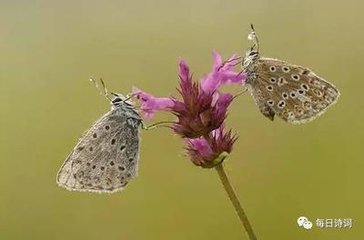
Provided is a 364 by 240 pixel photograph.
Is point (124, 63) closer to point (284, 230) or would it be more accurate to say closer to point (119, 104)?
point (284, 230)

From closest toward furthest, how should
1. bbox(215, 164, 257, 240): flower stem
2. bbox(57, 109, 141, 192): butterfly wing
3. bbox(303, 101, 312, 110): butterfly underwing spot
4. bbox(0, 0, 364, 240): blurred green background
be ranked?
bbox(215, 164, 257, 240): flower stem → bbox(303, 101, 312, 110): butterfly underwing spot → bbox(57, 109, 141, 192): butterfly wing → bbox(0, 0, 364, 240): blurred green background

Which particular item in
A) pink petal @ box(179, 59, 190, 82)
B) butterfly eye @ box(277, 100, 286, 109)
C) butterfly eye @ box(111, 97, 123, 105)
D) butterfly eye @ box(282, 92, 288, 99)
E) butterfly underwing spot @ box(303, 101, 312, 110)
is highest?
butterfly eye @ box(111, 97, 123, 105)

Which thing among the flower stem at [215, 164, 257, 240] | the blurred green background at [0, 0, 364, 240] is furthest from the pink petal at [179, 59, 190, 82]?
the blurred green background at [0, 0, 364, 240]

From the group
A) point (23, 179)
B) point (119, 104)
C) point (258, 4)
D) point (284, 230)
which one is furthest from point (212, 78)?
point (23, 179)

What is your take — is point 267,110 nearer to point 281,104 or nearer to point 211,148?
point 281,104

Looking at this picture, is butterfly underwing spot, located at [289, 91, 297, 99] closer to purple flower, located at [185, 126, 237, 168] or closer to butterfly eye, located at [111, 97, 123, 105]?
purple flower, located at [185, 126, 237, 168]

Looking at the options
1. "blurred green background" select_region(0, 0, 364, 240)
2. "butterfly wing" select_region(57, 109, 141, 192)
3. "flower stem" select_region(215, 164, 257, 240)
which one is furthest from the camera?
"blurred green background" select_region(0, 0, 364, 240)
